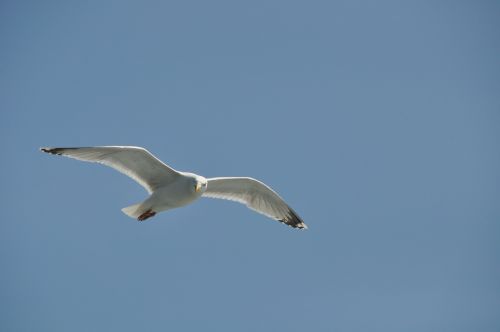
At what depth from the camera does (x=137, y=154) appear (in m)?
10.4

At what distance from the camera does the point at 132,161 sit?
34.9 ft

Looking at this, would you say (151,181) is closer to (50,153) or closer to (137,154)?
(137,154)

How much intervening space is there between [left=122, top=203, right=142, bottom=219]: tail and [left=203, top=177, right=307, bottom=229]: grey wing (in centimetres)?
130

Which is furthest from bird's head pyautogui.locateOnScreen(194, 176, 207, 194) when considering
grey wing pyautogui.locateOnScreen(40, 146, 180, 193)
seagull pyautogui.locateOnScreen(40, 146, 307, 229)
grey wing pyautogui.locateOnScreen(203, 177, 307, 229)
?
grey wing pyautogui.locateOnScreen(203, 177, 307, 229)

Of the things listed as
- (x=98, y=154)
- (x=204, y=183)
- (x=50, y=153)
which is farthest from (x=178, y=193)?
(x=50, y=153)

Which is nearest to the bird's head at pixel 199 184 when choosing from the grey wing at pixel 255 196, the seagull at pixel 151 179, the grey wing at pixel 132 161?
the seagull at pixel 151 179

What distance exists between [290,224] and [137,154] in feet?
10.5

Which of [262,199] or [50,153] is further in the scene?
[262,199]

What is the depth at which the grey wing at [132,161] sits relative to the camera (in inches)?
406

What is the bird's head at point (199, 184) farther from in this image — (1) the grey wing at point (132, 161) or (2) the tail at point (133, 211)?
(2) the tail at point (133, 211)

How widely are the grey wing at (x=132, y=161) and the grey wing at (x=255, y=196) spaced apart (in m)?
0.99

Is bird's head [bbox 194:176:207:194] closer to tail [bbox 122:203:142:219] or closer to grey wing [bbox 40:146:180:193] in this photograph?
grey wing [bbox 40:146:180:193]

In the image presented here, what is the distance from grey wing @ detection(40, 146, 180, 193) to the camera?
33.8ft

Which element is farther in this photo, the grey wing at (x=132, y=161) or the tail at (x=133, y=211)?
the tail at (x=133, y=211)
